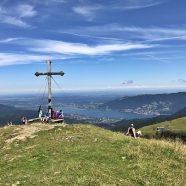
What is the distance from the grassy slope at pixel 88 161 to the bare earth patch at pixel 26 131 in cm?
64

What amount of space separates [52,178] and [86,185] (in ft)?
7.19

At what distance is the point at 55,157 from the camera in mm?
21797

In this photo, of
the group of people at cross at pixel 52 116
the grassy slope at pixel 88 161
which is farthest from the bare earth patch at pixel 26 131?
the group of people at cross at pixel 52 116

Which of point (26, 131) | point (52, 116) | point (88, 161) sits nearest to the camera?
point (88, 161)

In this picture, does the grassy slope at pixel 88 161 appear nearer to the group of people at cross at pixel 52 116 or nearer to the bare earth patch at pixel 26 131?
the bare earth patch at pixel 26 131

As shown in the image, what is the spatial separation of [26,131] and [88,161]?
11210 millimetres

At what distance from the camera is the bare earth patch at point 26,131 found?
28080 mm

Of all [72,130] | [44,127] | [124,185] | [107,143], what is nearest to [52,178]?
[124,185]

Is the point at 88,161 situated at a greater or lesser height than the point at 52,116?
lesser

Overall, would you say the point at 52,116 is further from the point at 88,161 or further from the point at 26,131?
the point at 88,161

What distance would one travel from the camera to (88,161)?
66.9 feet

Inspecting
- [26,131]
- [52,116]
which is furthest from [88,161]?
[52,116]

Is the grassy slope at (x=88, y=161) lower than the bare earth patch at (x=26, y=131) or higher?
lower

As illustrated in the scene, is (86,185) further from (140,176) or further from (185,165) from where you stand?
(185,165)
